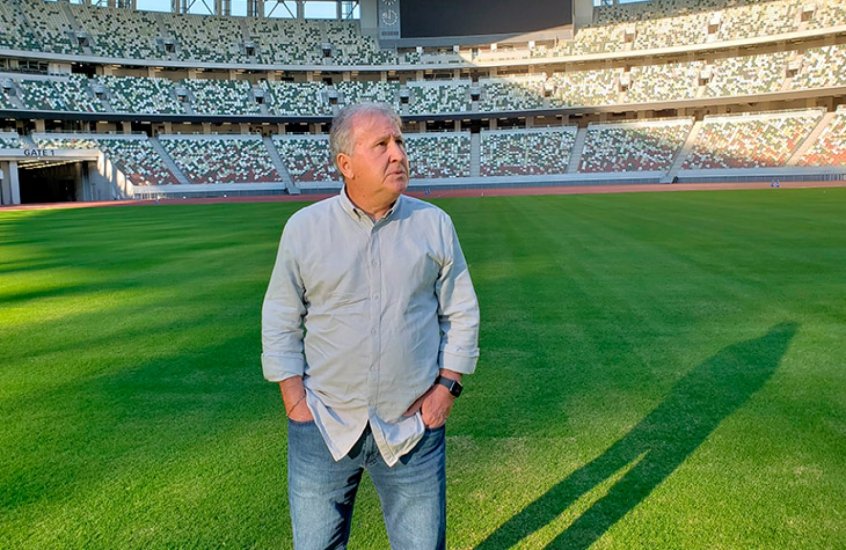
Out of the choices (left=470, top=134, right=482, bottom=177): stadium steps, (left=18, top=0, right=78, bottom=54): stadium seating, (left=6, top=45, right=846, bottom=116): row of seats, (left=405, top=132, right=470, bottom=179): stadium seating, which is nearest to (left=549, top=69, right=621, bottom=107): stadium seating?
(left=6, top=45, right=846, bottom=116): row of seats

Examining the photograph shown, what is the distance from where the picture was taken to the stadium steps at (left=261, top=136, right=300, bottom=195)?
53.8 m

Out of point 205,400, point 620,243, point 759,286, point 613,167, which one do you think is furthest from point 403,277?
point 613,167

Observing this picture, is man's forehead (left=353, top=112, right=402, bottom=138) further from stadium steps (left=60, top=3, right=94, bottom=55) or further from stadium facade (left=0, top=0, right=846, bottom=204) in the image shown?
stadium steps (left=60, top=3, right=94, bottom=55)

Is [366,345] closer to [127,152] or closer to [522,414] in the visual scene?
[522,414]

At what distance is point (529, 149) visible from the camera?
5778 centimetres

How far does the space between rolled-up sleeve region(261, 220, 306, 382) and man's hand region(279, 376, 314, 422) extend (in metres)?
0.03

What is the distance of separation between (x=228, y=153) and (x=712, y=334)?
5446 cm

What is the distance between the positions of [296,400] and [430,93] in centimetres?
6404

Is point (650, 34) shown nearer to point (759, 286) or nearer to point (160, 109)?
point (160, 109)

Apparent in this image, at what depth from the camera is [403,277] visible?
8.43 feet

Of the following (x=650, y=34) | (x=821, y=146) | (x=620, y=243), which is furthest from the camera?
(x=650, y=34)

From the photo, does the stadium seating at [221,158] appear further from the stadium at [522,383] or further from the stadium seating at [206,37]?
the stadium at [522,383]

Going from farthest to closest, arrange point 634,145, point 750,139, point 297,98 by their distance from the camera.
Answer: point 297,98, point 634,145, point 750,139

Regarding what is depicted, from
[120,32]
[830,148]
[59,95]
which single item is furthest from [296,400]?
[120,32]
